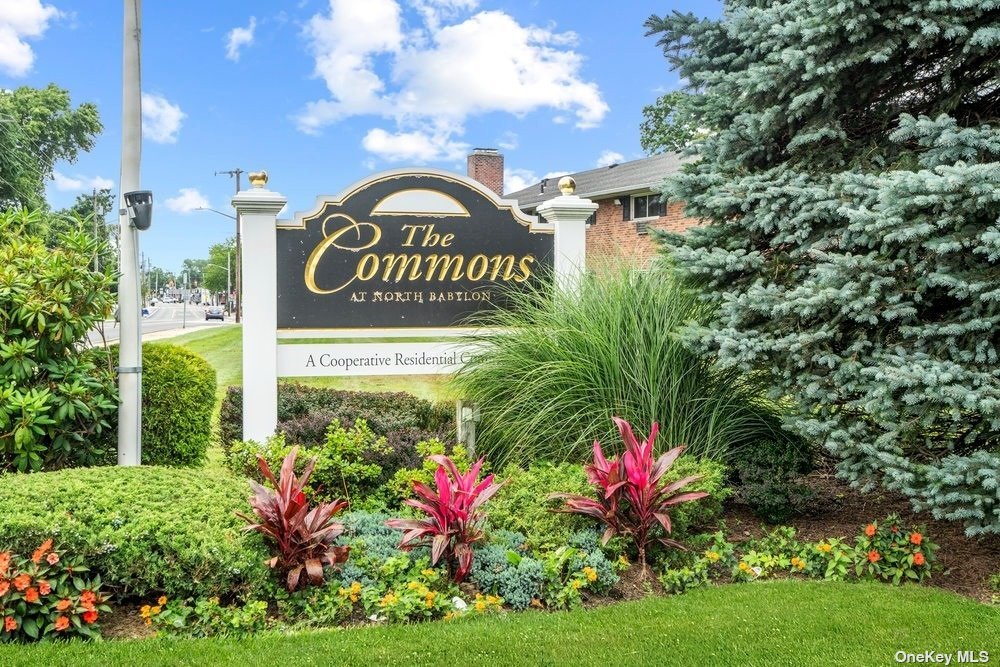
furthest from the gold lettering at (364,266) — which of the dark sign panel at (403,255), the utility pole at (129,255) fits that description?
the utility pole at (129,255)

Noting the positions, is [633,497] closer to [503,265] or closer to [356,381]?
[503,265]

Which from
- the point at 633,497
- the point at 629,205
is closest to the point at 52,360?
the point at 633,497

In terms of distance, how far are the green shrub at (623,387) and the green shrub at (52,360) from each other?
9.79 ft

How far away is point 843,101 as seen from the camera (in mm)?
5160

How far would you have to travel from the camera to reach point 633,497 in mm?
4527

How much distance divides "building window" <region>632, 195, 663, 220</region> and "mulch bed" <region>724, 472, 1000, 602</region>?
54.9 feet

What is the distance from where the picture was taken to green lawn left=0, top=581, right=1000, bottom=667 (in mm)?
3398

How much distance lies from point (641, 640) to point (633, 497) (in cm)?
106

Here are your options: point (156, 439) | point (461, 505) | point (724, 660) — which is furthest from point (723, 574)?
point (156, 439)

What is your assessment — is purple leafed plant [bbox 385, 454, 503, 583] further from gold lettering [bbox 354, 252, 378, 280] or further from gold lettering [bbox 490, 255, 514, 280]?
gold lettering [bbox 490, 255, 514, 280]

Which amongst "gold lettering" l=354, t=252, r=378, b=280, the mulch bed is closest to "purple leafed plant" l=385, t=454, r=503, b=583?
the mulch bed

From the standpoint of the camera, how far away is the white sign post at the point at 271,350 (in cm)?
655

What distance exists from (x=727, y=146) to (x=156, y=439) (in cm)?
497

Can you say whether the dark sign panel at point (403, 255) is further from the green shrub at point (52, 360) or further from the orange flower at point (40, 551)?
the orange flower at point (40, 551)
